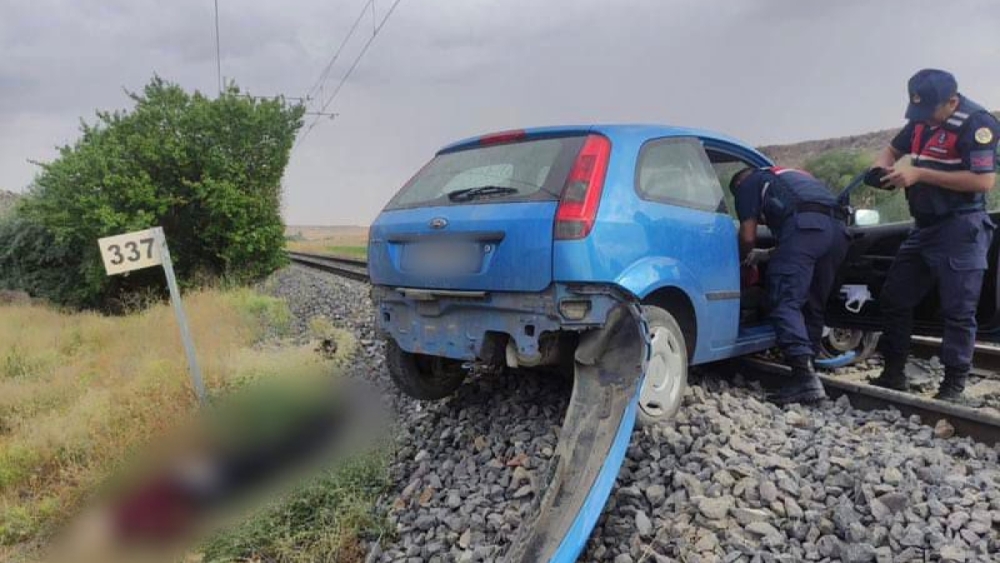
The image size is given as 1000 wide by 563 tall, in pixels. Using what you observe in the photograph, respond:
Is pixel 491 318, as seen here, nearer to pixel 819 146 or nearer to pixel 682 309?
pixel 682 309

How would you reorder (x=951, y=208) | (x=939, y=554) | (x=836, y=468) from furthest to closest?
(x=951, y=208)
(x=836, y=468)
(x=939, y=554)

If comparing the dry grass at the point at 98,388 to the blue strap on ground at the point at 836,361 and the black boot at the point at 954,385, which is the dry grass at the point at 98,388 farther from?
the black boot at the point at 954,385

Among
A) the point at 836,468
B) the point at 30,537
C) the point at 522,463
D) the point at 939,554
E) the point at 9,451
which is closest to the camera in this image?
the point at 939,554

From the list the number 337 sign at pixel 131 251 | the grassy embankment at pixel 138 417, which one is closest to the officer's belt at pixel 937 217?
the grassy embankment at pixel 138 417

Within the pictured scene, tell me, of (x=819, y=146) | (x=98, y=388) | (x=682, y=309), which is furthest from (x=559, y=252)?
(x=819, y=146)

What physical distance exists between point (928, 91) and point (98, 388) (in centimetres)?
825

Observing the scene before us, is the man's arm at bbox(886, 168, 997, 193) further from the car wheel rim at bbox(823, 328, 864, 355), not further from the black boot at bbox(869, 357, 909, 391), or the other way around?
the car wheel rim at bbox(823, 328, 864, 355)

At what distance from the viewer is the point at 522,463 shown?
3.51 m

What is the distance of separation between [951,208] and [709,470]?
2345mm

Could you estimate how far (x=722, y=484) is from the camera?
2.94 meters

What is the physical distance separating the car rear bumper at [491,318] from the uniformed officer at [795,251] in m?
1.40

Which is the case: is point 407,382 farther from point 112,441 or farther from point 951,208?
point 951,208

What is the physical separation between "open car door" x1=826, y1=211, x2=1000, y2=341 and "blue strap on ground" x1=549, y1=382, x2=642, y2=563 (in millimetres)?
2588

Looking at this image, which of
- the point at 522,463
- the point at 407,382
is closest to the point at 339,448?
the point at 407,382
